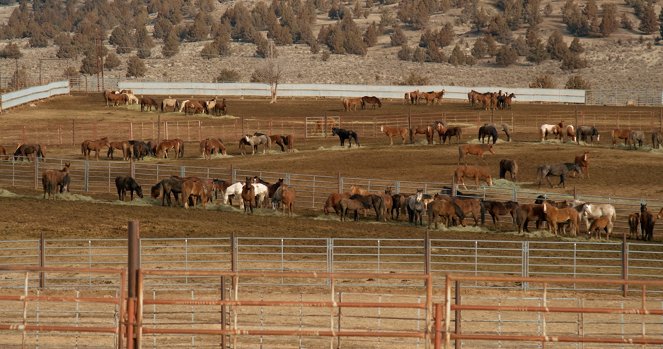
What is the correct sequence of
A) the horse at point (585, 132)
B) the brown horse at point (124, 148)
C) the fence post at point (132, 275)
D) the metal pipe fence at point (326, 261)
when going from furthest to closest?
the horse at point (585, 132), the brown horse at point (124, 148), the metal pipe fence at point (326, 261), the fence post at point (132, 275)

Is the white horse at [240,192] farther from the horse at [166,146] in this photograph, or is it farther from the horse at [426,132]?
Answer: the horse at [426,132]

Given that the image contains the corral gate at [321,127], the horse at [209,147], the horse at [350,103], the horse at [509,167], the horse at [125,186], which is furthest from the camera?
the horse at [350,103]

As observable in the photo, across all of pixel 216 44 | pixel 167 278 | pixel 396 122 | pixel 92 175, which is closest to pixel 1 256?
pixel 167 278

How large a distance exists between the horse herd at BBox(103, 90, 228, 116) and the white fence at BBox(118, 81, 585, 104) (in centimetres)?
1514

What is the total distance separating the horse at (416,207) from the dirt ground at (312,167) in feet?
1.20

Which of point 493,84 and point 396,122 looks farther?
point 493,84

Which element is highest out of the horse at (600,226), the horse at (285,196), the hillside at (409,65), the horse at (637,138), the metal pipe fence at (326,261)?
the hillside at (409,65)

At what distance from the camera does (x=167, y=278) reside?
26359 mm

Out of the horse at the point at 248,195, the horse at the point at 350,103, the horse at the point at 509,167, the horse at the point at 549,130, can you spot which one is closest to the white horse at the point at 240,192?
the horse at the point at 248,195

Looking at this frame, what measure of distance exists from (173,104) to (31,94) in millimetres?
9744

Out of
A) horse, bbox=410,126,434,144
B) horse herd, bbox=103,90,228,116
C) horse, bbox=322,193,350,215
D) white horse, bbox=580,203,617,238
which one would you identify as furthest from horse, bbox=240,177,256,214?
horse herd, bbox=103,90,228,116

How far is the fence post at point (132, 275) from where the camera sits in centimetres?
1344

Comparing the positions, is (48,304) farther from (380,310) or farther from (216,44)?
(216,44)

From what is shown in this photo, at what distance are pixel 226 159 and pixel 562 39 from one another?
8148cm
